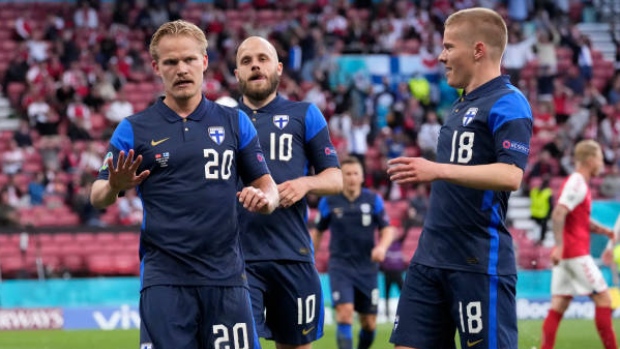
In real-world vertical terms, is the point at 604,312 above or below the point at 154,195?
below

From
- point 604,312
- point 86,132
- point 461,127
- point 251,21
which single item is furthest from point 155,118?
point 251,21

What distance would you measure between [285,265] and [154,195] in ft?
6.93

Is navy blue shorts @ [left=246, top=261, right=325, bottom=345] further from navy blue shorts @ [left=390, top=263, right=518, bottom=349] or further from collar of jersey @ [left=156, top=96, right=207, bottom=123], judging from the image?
collar of jersey @ [left=156, top=96, right=207, bottom=123]

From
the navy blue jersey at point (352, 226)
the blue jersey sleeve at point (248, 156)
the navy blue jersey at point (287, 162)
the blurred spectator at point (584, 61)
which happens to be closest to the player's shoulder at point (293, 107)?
the navy blue jersey at point (287, 162)

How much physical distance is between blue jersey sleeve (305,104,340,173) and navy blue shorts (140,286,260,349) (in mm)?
2209

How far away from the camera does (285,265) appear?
8.16 metres

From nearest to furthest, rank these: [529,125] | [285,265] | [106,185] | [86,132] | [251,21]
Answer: [106,185]
[529,125]
[285,265]
[86,132]
[251,21]

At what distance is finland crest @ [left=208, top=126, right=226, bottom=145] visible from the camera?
20.6 feet

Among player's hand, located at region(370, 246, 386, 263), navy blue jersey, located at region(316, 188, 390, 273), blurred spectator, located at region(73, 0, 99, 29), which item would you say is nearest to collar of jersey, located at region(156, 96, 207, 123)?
player's hand, located at region(370, 246, 386, 263)

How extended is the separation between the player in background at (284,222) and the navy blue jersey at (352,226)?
5.27 metres

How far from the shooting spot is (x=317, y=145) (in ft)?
27.4

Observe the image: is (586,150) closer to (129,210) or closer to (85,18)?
(129,210)

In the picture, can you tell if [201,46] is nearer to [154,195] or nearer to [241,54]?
[154,195]

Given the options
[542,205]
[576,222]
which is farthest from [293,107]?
[542,205]
